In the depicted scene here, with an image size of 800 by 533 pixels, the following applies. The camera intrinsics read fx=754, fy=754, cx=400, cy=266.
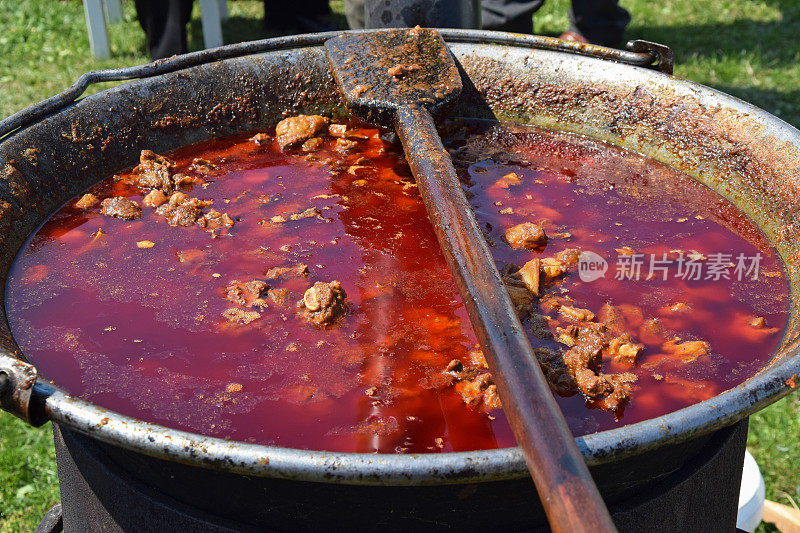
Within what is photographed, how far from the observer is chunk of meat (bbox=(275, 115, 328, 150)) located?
85.7 inches

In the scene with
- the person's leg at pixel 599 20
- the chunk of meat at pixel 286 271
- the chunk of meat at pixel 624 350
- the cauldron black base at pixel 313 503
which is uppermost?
the chunk of meat at pixel 286 271

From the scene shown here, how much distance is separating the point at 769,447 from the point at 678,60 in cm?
368

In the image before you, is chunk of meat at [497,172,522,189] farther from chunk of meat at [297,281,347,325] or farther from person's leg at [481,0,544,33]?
person's leg at [481,0,544,33]

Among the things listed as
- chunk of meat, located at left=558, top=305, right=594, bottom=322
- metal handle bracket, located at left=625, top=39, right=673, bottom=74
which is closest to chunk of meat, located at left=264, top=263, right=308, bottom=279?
chunk of meat, located at left=558, top=305, right=594, bottom=322

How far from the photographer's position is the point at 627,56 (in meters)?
2.12

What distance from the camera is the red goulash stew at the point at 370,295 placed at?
1.29 m

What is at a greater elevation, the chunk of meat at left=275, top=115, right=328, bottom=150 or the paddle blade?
the paddle blade

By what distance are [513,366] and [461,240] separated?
386 millimetres

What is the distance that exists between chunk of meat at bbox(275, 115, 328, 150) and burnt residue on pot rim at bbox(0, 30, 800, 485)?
0.12m

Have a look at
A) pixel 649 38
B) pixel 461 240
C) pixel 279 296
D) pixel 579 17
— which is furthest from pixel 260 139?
pixel 649 38

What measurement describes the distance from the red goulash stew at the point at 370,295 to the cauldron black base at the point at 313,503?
0.10 meters

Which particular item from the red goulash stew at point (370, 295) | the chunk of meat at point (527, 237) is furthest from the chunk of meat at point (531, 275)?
the chunk of meat at point (527, 237)

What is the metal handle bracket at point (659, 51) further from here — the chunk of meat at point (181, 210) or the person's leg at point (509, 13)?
the person's leg at point (509, 13)

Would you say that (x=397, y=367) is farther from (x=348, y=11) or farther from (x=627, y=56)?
(x=348, y=11)
